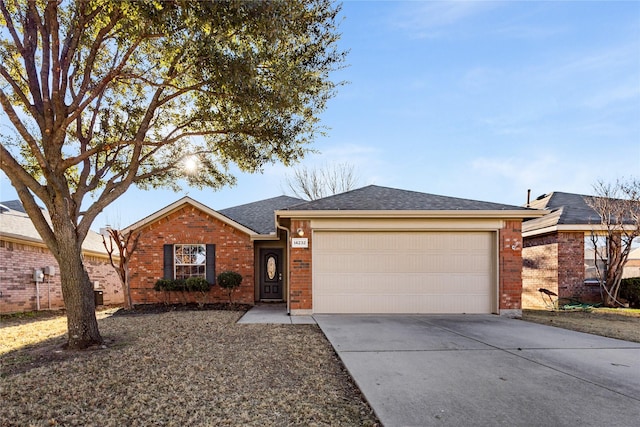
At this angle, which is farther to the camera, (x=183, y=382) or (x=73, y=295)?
(x=73, y=295)

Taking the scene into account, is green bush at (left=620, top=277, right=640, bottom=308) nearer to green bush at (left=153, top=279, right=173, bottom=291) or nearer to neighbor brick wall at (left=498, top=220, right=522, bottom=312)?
neighbor brick wall at (left=498, top=220, right=522, bottom=312)

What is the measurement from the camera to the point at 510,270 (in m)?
8.81

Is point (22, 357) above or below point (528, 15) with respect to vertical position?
below

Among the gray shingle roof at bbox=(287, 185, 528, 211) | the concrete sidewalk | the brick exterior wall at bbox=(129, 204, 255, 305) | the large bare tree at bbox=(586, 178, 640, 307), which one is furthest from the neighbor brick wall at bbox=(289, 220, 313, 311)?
the large bare tree at bbox=(586, 178, 640, 307)

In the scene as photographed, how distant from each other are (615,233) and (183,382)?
1340 cm

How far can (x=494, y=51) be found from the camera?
346 inches

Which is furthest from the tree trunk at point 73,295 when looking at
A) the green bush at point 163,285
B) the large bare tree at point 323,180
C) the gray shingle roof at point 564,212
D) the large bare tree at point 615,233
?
the large bare tree at point 323,180

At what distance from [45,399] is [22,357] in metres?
2.36

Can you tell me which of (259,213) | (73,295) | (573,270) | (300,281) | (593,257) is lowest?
(573,270)

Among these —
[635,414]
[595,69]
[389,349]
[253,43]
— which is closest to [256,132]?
[253,43]

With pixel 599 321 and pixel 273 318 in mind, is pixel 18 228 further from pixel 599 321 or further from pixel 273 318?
pixel 599 321

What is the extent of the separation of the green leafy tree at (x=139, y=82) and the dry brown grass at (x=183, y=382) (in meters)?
1.04

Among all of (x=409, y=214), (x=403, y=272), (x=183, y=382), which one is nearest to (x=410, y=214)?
(x=409, y=214)

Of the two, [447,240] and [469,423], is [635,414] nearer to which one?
[469,423]
